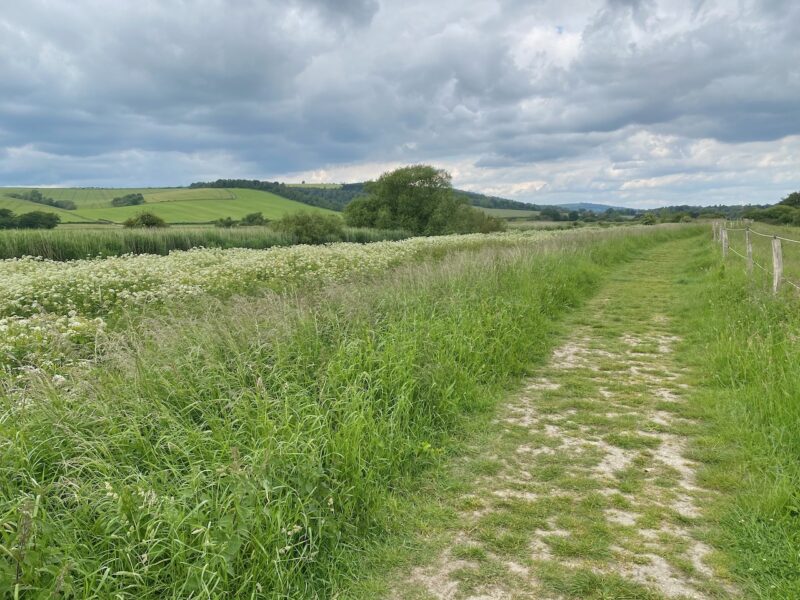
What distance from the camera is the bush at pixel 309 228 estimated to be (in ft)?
117

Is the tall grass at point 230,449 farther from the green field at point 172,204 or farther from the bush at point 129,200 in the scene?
the bush at point 129,200

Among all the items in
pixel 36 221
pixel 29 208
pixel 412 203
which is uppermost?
pixel 29 208

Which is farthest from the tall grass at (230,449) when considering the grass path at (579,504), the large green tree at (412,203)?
the large green tree at (412,203)

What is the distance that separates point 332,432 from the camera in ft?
14.2

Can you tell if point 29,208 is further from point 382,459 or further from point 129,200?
point 382,459

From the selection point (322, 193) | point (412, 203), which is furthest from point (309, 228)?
point (322, 193)

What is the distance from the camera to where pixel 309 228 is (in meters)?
36.7

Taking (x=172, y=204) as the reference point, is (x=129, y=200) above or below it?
above

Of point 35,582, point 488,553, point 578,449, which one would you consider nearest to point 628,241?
point 578,449

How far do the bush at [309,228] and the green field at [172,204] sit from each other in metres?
22.1

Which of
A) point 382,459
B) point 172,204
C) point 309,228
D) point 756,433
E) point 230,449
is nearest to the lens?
point 230,449

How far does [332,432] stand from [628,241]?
28.7 metres

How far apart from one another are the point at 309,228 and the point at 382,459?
33759mm

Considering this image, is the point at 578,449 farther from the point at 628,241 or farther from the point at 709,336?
the point at 628,241
